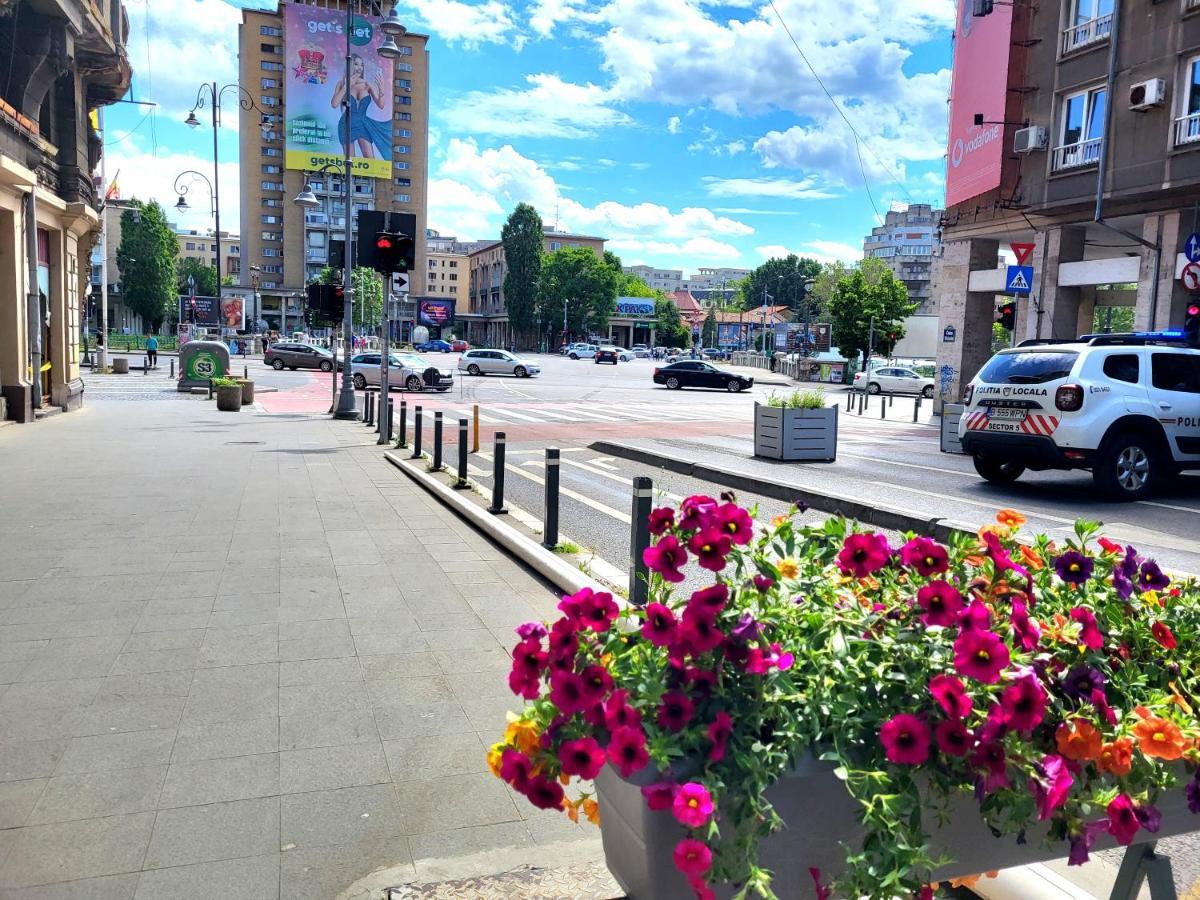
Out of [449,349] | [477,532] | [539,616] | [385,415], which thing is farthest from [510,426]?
[449,349]

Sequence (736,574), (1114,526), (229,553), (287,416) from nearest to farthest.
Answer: (736,574) → (229,553) → (1114,526) → (287,416)

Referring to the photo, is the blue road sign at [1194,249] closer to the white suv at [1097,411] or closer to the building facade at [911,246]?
the white suv at [1097,411]

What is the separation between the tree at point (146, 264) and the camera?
8894 cm

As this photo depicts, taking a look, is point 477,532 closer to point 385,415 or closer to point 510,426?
point 385,415

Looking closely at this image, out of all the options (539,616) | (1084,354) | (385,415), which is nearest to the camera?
(539,616)

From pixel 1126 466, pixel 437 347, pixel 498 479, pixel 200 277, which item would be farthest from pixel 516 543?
pixel 200 277

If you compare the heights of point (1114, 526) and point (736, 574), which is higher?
point (736, 574)

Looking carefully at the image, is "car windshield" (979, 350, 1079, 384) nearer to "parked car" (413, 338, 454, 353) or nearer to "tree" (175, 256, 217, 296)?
"parked car" (413, 338, 454, 353)

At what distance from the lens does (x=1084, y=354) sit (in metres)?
11.3

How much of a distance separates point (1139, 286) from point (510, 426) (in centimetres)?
1478

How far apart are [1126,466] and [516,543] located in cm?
785

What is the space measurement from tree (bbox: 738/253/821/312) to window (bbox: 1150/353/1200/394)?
13702cm

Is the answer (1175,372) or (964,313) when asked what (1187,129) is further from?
Answer: (964,313)

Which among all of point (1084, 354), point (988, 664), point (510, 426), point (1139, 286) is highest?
point (1139, 286)
